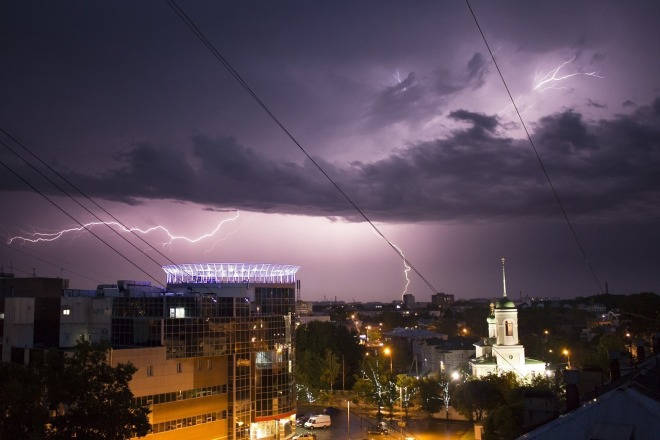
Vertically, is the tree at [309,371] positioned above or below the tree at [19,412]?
below

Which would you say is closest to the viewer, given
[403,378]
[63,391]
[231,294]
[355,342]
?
[63,391]

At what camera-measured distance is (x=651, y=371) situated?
2159cm

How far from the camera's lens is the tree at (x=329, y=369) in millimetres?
63969

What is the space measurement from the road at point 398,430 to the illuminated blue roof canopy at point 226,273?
1281 centimetres

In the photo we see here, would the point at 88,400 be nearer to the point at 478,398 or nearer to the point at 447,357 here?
the point at 478,398

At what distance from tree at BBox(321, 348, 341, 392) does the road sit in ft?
39.5

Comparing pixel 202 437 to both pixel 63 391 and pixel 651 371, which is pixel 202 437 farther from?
pixel 651 371

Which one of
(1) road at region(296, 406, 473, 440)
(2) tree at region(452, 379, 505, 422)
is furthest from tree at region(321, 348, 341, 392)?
(2) tree at region(452, 379, 505, 422)

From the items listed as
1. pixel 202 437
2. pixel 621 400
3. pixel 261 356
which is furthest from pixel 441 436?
pixel 621 400

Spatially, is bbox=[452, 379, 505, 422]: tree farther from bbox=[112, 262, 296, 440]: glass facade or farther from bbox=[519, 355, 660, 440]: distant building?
bbox=[519, 355, 660, 440]: distant building

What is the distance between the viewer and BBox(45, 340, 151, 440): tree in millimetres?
20016

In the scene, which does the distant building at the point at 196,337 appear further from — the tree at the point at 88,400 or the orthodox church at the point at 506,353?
the orthodox church at the point at 506,353

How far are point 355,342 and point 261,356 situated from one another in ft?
120

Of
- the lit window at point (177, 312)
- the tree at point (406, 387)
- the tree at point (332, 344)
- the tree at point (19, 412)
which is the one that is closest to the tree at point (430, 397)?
the tree at point (406, 387)
